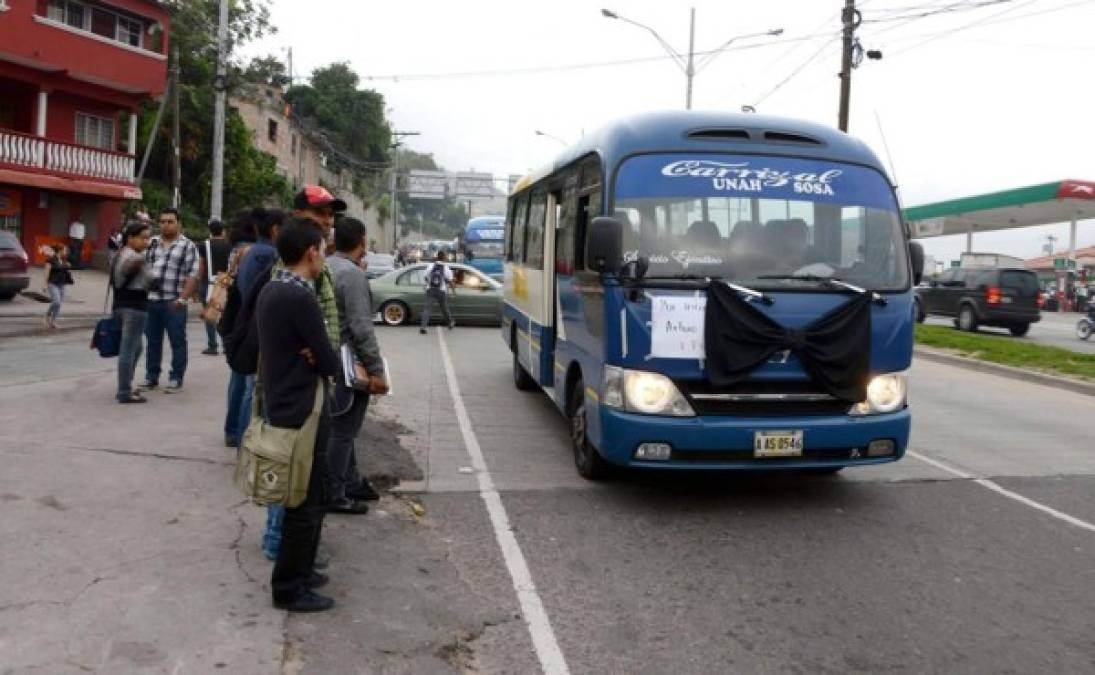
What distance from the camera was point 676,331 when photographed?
5715mm

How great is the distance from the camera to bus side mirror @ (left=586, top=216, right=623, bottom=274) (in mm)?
5711

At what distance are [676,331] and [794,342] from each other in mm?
729

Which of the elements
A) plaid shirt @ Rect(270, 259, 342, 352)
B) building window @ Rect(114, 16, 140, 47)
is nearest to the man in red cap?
plaid shirt @ Rect(270, 259, 342, 352)

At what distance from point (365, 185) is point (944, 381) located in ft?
225

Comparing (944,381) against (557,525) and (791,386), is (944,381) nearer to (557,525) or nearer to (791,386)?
(791,386)

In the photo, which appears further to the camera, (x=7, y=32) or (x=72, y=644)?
(x=7, y=32)

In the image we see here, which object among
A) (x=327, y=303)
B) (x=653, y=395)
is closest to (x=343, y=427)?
(x=327, y=303)

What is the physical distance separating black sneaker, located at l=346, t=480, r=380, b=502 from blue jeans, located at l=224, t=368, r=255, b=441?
1.06 meters

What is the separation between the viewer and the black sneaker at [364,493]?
5906 millimetres

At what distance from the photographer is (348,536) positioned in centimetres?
530

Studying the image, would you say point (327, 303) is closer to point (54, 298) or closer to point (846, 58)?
point (54, 298)

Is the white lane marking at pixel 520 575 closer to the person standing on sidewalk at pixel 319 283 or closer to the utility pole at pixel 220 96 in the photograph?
the person standing on sidewalk at pixel 319 283

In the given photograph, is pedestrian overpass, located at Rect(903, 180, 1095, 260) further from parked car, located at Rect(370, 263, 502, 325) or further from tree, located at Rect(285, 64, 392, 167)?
tree, located at Rect(285, 64, 392, 167)

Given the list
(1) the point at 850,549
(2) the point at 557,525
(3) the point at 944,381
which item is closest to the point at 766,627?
(1) the point at 850,549
